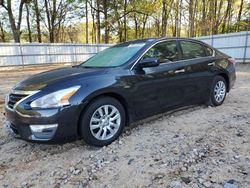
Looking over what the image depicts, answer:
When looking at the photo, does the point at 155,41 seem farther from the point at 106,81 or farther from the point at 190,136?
the point at 190,136

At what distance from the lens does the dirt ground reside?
95.3 inches

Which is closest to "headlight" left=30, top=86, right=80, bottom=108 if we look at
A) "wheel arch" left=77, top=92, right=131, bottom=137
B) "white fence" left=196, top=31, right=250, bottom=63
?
"wheel arch" left=77, top=92, right=131, bottom=137

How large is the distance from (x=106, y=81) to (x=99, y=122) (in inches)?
22.3

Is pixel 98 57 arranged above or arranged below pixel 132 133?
above

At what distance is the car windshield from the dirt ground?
1133 millimetres

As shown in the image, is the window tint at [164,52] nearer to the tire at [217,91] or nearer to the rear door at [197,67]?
the rear door at [197,67]

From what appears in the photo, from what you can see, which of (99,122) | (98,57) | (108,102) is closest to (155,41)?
(98,57)

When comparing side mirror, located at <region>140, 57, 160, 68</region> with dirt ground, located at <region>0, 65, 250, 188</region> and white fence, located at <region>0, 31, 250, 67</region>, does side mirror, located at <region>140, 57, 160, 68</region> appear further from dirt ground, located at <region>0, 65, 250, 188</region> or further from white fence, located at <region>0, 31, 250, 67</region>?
white fence, located at <region>0, 31, 250, 67</region>

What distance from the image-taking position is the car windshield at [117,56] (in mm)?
3636

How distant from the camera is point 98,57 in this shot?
14.2 feet

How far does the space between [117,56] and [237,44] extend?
13.4 metres

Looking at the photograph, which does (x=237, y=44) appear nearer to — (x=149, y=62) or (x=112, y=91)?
(x=149, y=62)

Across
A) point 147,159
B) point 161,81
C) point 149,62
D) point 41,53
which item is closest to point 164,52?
point 161,81

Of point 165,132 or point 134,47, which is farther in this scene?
point 134,47
